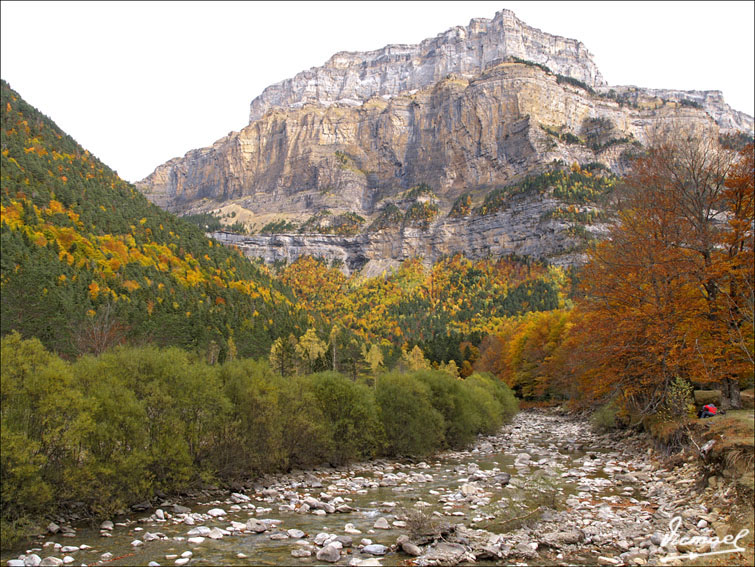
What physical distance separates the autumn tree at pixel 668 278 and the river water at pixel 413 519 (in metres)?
4.69

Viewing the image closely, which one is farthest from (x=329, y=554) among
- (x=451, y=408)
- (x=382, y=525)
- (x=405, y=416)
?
(x=451, y=408)

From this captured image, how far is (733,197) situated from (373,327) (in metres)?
123

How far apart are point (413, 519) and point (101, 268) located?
Answer: 65276 millimetres

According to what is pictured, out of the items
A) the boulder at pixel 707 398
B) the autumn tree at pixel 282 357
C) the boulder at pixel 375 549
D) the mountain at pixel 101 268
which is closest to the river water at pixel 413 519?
the boulder at pixel 375 549

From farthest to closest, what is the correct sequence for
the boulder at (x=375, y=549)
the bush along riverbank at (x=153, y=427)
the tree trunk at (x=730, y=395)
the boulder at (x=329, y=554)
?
the tree trunk at (x=730, y=395)
the bush along riverbank at (x=153, y=427)
the boulder at (x=375, y=549)
the boulder at (x=329, y=554)

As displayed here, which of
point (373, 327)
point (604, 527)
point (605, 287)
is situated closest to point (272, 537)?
point (604, 527)

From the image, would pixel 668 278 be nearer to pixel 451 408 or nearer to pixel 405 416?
pixel 405 416

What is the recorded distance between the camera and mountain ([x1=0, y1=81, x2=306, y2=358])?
48750mm

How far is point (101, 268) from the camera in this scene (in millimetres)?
65562

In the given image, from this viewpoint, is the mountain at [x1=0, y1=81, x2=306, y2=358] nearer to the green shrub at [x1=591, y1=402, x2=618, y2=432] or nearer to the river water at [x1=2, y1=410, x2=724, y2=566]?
the river water at [x1=2, y1=410, x2=724, y2=566]

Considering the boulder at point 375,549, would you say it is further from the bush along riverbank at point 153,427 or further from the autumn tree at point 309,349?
the autumn tree at point 309,349

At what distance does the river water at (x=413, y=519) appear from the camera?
38.6ft

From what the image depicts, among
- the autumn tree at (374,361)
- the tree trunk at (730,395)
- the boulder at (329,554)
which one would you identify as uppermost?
the tree trunk at (730,395)

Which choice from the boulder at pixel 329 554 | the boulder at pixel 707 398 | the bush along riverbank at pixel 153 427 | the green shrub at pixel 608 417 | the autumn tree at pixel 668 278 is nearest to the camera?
the boulder at pixel 329 554
